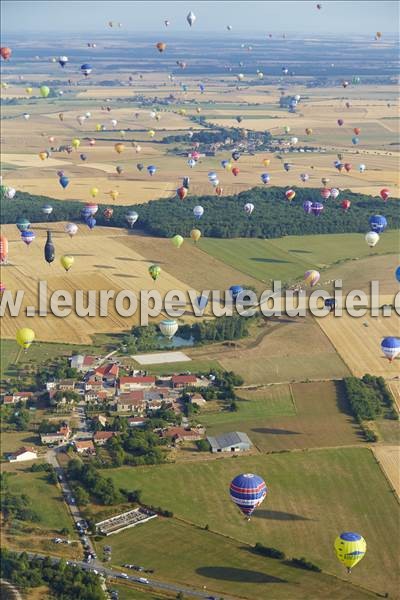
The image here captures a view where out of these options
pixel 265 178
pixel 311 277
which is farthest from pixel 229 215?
pixel 311 277

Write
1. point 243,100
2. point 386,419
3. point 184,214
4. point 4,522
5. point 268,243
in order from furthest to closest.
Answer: point 243,100
point 184,214
point 268,243
point 386,419
point 4,522

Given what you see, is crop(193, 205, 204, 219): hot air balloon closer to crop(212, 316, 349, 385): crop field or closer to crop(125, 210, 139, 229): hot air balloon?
crop(125, 210, 139, 229): hot air balloon

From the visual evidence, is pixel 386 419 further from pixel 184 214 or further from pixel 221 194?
pixel 221 194

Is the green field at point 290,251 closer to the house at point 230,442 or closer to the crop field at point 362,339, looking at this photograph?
the crop field at point 362,339

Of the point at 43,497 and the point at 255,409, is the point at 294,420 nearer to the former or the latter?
the point at 255,409

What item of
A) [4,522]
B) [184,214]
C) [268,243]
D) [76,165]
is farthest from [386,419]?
[76,165]

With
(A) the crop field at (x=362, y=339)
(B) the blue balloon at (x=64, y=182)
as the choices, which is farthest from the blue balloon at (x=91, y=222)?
(A) the crop field at (x=362, y=339)

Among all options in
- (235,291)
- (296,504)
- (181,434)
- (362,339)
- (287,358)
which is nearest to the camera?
(296,504)
